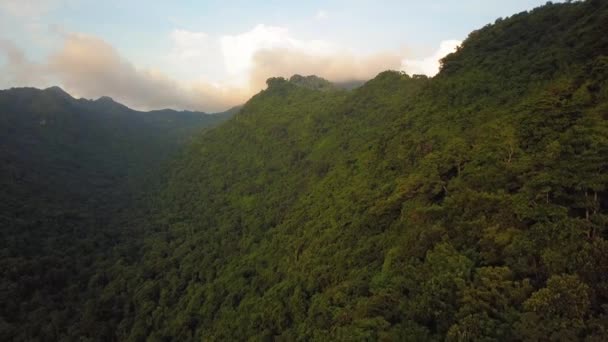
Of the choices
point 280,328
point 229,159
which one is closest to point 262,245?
point 280,328

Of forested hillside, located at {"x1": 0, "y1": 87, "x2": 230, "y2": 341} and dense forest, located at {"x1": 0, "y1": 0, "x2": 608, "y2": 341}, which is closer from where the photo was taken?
dense forest, located at {"x1": 0, "y1": 0, "x2": 608, "y2": 341}

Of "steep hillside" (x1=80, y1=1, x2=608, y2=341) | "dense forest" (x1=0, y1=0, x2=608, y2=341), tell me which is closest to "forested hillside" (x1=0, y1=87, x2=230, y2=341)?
"dense forest" (x1=0, y1=0, x2=608, y2=341)

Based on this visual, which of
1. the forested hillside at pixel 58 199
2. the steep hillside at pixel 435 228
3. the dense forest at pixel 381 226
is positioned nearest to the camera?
the steep hillside at pixel 435 228

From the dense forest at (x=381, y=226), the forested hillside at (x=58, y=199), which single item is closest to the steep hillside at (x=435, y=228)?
the dense forest at (x=381, y=226)

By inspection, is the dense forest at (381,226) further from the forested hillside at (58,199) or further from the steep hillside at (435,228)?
the forested hillside at (58,199)

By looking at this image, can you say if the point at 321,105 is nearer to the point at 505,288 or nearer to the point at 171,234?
the point at 171,234

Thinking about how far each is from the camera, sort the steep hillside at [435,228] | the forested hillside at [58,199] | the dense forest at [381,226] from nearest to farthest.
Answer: the steep hillside at [435,228]
the dense forest at [381,226]
the forested hillside at [58,199]

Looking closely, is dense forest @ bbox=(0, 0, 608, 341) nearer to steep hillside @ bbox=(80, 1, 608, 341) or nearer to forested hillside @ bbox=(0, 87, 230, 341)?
steep hillside @ bbox=(80, 1, 608, 341)
